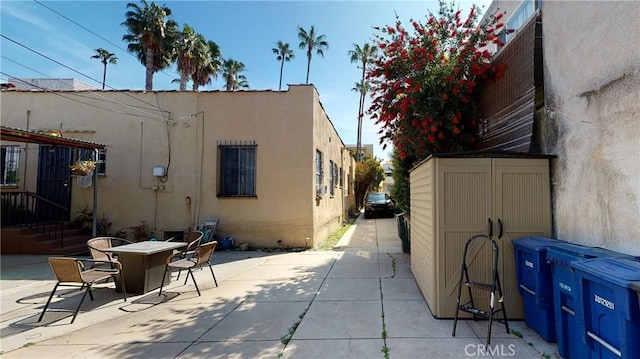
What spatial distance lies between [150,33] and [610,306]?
66.8 feet

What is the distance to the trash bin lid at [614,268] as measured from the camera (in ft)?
6.89

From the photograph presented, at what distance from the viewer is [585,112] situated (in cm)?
344

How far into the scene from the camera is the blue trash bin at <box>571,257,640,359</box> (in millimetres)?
2066

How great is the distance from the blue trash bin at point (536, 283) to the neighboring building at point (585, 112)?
51cm

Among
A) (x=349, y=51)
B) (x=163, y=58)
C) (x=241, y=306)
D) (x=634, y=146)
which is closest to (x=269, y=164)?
(x=241, y=306)

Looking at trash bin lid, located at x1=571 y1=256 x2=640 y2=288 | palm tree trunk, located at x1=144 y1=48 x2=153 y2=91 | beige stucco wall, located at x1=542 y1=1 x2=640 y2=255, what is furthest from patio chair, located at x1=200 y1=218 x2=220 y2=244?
palm tree trunk, located at x1=144 y1=48 x2=153 y2=91

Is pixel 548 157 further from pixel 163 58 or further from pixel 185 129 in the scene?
pixel 163 58

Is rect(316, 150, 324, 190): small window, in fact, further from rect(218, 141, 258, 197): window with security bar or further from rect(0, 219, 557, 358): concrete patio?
rect(0, 219, 557, 358): concrete patio

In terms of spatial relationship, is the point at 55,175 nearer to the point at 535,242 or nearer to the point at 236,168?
the point at 236,168

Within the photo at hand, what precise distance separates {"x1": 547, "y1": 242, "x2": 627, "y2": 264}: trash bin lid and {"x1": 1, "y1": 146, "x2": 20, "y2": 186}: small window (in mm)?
13214

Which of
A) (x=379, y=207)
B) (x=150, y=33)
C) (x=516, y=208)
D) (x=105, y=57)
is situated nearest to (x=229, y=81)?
(x=105, y=57)

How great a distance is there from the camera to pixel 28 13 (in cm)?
784

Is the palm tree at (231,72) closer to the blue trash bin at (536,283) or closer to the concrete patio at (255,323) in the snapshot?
the concrete patio at (255,323)

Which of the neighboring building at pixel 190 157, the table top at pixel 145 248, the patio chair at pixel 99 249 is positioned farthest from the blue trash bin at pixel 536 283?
the neighboring building at pixel 190 157
